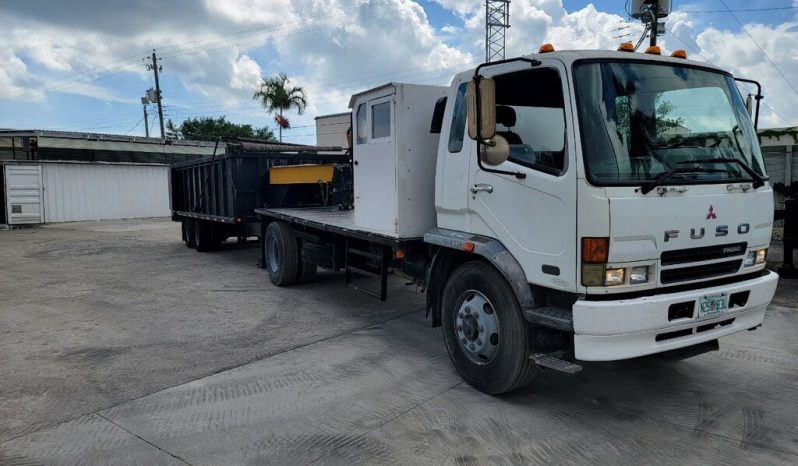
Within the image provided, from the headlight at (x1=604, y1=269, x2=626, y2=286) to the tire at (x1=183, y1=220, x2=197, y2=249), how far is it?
→ 11.8 meters

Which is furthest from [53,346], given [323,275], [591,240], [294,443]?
[591,240]

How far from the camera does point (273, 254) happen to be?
29.3 feet

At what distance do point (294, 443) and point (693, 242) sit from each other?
2913 mm

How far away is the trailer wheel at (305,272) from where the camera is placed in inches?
335

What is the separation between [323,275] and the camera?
31.6ft

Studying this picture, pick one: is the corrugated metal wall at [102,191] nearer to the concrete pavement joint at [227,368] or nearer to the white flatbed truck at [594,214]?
the concrete pavement joint at [227,368]


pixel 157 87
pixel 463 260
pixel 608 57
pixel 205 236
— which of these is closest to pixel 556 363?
pixel 463 260

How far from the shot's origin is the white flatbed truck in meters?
3.41

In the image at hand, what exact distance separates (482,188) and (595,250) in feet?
3.58

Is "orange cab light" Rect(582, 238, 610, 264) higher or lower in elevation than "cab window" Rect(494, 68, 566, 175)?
lower

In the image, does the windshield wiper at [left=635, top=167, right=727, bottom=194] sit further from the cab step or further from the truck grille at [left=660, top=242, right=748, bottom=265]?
the cab step

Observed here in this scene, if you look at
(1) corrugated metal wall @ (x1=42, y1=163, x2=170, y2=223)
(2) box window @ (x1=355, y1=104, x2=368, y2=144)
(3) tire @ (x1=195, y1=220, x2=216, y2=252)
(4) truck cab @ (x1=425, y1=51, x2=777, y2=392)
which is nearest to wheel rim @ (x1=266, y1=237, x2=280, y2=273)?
(2) box window @ (x1=355, y1=104, x2=368, y2=144)

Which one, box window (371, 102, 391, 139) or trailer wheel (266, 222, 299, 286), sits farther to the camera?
trailer wheel (266, 222, 299, 286)

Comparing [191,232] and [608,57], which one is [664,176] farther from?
[191,232]
